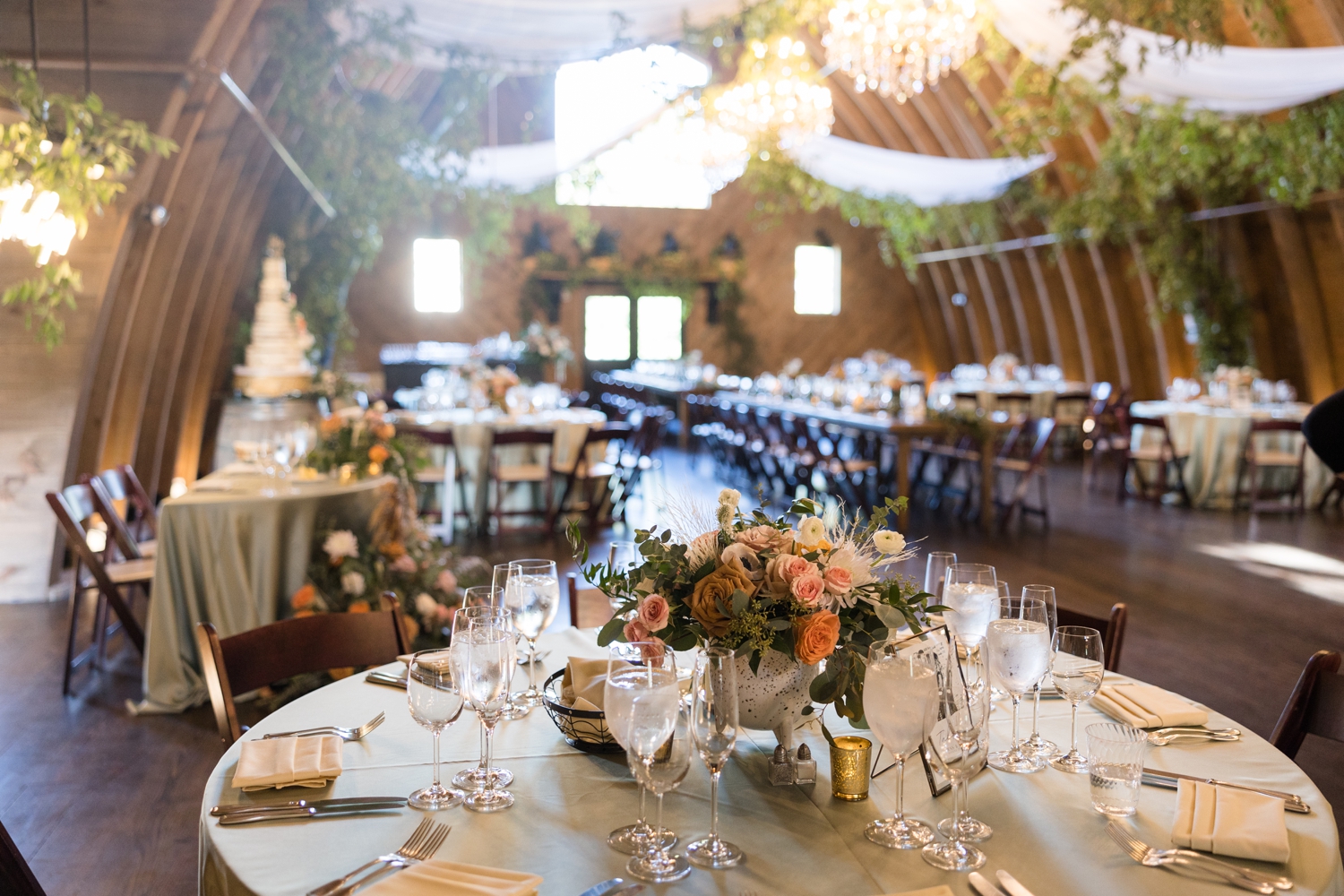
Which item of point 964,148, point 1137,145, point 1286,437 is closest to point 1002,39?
point 1137,145

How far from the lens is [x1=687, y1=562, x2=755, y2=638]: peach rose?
64.5 inches

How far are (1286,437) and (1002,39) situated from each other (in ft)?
14.4

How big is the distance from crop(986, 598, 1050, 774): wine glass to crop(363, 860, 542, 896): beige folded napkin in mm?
833

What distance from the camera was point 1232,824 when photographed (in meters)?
1.46

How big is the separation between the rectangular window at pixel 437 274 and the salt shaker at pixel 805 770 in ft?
53.0

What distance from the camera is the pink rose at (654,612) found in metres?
1.63

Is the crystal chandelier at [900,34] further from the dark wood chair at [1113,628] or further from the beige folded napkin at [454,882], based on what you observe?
the beige folded napkin at [454,882]

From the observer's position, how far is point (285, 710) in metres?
1.98

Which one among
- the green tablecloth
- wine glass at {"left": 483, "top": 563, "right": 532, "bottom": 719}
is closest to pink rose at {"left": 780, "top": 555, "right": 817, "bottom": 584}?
wine glass at {"left": 483, "top": 563, "right": 532, "bottom": 719}

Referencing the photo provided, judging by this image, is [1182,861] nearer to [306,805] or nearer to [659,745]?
[659,745]

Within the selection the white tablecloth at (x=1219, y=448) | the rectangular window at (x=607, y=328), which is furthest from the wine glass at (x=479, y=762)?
the rectangular window at (x=607, y=328)

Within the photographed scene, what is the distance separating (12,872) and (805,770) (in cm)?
129

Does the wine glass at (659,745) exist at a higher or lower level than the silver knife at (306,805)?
higher

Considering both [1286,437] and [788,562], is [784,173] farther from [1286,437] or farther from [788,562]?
[788,562]
